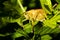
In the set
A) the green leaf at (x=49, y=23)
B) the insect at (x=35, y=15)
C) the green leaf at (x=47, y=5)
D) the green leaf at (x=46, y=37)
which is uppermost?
the green leaf at (x=47, y=5)

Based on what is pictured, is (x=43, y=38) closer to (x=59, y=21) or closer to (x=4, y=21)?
(x=59, y=21)

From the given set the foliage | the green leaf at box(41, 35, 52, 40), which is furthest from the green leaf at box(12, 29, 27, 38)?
the green leaf at box(41, 35, 52, 40)

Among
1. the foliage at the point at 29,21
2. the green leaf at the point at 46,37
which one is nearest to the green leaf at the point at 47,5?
the foliage at the point at 29,21

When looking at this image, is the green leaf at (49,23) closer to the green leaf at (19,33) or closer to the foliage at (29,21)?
the foliage at (29,21)

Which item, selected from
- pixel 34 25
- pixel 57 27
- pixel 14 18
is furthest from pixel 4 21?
pixel 57 27

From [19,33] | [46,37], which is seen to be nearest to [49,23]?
[46,37]

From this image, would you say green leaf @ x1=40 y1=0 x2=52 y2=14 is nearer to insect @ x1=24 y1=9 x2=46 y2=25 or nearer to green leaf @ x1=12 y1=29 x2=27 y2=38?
insect @ x1=24 y1=9 x2=46 y2=25

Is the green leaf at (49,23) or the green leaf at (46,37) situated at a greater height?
the green leaf at (49,23)

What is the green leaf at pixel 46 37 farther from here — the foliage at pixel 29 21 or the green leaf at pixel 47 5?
the green leaf at pixel 47 5

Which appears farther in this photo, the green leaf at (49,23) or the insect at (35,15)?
the insect at (35,15)

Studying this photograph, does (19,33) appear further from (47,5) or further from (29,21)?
(47,5)
